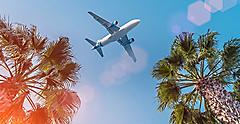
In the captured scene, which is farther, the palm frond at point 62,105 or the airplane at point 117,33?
the airplane at point 117,33

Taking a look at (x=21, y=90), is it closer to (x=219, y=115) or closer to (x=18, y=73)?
(x=18, y=73)

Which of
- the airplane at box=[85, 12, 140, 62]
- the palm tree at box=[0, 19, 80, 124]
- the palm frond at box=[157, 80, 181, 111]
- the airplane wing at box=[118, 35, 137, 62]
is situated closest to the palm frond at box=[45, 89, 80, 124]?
the palm tree at box=[0, 19, 80, 124]

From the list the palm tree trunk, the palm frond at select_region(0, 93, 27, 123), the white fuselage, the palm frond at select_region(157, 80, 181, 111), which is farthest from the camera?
the white fuselage

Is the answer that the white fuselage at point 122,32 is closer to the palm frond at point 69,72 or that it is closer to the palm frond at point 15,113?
the palm frond at point 69,72

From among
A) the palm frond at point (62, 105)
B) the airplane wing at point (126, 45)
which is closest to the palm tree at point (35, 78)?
the palm frond at point (62, 105)

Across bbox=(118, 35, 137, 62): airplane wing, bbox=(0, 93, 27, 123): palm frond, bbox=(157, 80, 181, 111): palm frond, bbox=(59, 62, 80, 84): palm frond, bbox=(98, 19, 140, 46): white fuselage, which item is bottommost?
bbox=(0, 93, 27, 123): palm frond

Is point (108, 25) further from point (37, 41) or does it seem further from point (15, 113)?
point (15, 113)

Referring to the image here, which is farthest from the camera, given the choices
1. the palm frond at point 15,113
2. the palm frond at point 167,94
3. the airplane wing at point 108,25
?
the airplane wing at point 108,25

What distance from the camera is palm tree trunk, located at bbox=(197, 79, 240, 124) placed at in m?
8.98

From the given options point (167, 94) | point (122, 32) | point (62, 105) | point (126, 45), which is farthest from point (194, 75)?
point (126, 45)

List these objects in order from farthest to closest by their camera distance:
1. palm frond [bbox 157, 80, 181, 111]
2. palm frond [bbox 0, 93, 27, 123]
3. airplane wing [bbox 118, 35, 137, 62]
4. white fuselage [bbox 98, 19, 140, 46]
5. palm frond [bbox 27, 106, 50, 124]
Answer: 1. airplane wing [bbox 118, 35, 137, 62]
2. white fuselage [bbox 98, 19, 140, 46]
3. palm frond [bbox 157, 80, 181, 111]
4. palm frond [bbox 27, 106, 50, 124]
5. palm frond [bbox 0, 93, 27, 123]

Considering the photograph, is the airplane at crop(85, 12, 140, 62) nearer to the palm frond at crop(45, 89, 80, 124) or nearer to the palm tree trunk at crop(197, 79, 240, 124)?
the palm tree trunk at crop(197, 79, 240, 124)

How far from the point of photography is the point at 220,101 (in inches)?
372

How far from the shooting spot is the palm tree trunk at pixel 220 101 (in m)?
8.98
